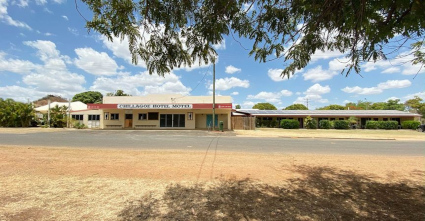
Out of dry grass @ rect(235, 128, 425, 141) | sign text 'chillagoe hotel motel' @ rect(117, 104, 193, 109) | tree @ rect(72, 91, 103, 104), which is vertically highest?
tree @ rect(72, 91, 103, 104)

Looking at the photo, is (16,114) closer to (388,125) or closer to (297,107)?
(388,125)

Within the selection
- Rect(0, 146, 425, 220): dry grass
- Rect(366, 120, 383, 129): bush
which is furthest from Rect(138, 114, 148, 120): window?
Rect(366, 120, 383, 129): bush

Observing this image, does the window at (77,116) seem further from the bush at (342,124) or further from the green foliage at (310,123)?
the bush at (342,124)

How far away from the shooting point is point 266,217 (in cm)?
363

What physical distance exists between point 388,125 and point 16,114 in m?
54.1

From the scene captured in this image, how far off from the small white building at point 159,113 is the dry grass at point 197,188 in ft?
68.7

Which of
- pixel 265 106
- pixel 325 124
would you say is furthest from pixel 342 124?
pixel 265 106

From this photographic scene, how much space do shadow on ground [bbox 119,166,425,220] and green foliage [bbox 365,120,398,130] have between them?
1468 inches

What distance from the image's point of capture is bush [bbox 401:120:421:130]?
34.5m

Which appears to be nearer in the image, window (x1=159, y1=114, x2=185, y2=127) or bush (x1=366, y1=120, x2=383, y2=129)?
window (x1=159, y1=114, x2=185, y2=127)

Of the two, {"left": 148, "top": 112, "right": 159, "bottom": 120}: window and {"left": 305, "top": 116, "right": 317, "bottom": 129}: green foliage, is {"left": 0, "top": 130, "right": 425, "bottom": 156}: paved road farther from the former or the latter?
{"left": 305, "top": 116, "right": 317, "bottom": 129}: green foliage

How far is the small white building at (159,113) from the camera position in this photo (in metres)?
28.6

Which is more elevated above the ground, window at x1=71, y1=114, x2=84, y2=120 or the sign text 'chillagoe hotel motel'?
the sign text 'chillagoe hotel motel'

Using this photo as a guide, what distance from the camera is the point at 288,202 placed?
4.26 m
